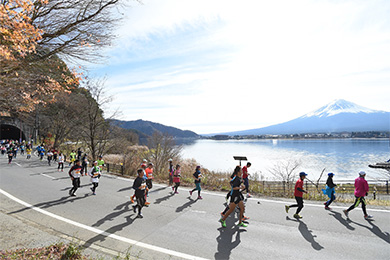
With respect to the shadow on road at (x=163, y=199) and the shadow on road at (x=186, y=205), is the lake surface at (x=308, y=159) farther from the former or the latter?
the shadow on road at (x=186, y=205)

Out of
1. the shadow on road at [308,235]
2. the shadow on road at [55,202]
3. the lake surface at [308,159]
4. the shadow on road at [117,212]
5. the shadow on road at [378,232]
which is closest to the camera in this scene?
the shadow on road at [308,235]

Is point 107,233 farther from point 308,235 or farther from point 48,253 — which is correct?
point 308,235

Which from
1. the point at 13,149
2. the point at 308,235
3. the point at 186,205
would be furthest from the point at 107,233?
the point at 13,149

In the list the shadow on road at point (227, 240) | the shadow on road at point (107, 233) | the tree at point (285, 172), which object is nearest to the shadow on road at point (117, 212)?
the shadow on road at point (107, 233)

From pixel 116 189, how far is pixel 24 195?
4.20m

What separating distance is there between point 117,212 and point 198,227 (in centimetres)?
339

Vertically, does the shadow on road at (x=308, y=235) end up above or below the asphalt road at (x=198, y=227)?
below

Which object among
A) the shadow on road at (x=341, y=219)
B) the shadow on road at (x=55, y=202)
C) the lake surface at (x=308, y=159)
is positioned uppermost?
the shadow on road at (x=55, y=202)

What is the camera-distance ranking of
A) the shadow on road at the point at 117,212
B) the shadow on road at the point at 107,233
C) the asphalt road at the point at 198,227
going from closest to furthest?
the asphalt road at the point at 198,227 < the shadow on road at the point at 107,233 < the shadow on road at the point at 117,212

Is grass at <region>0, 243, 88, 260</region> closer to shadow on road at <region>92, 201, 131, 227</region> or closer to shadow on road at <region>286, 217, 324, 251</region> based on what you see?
shadow on road at <region>92, 201, 131, 227</region>

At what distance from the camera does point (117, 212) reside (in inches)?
332

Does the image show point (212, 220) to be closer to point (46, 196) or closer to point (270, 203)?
point (270, 203)

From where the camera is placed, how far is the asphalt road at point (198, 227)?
557 centimetres

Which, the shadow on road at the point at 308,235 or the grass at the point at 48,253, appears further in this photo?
the shadow on road at the point at 308,235
